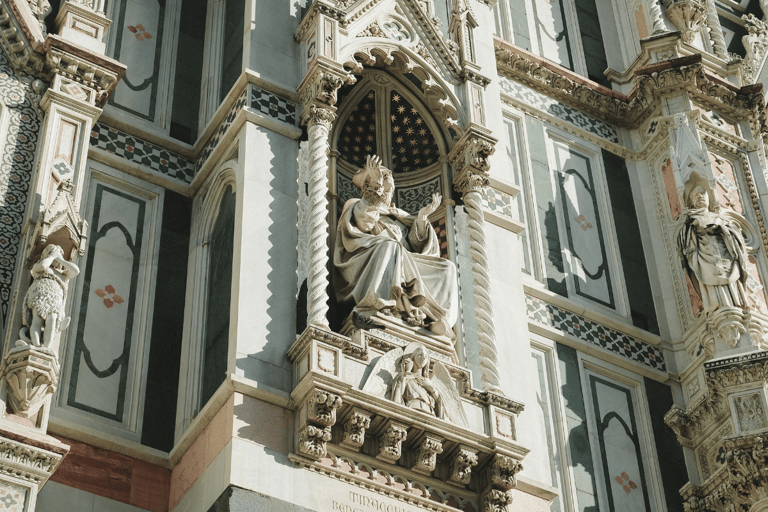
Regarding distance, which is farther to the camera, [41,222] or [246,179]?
[246,179]

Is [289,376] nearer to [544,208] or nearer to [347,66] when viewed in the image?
[347,66]

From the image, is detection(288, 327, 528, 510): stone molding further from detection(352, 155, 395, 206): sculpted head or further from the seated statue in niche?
the seated statue in niche

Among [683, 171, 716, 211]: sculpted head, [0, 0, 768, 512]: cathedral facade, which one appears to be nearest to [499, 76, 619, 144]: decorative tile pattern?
[0, 0, 768, 512]: cathedral facade

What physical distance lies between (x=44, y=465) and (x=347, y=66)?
5355 mm

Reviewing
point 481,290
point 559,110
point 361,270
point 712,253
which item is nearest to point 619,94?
point 559,110

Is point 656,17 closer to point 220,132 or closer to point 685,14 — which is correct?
point 685,14

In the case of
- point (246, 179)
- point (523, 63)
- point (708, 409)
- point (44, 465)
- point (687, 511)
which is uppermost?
point (523, 63)

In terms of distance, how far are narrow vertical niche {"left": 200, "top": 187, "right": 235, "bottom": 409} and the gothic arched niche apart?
1.84 metres

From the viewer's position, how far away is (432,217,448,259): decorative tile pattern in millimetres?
13966

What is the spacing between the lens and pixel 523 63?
17297mm

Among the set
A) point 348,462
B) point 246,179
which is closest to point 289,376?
point 348,462

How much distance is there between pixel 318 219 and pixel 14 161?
267 cm

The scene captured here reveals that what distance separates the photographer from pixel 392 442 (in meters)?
11.4

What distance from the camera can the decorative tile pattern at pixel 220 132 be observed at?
13.4m
